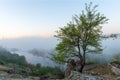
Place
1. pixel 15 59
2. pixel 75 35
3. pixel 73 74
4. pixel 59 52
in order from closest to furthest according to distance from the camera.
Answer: pixel 73 74 < pixel 75 35 < pixel 59 52 < pixel 15 59

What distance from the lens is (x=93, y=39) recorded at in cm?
4147

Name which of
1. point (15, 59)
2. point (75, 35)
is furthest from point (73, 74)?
point (15, 59)

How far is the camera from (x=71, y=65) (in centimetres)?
4444

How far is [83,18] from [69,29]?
270 centimetres

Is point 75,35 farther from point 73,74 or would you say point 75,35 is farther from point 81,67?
point 73,74

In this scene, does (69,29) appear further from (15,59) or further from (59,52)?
(15,59)

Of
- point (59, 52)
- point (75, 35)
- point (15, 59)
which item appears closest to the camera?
point (75, 35)

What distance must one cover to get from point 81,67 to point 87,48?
10.2ft

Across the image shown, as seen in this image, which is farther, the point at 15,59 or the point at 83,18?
the point at 15,59

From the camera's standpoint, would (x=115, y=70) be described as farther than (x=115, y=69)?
No

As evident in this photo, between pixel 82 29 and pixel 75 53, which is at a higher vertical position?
pixel 82 29

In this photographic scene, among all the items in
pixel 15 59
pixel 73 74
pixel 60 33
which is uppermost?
pixel 15 59

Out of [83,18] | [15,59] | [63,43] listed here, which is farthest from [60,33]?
[15,59]

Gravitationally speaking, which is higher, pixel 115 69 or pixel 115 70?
pixel 115 69
